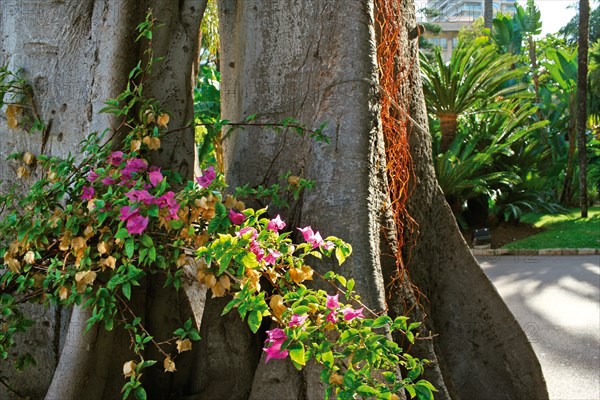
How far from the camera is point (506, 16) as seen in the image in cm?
2991

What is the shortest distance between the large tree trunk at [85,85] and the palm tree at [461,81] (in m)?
14.0

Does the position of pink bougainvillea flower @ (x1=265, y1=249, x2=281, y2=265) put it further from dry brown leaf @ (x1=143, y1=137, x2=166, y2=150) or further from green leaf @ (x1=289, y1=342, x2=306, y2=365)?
dry brown leaf @ (x1=143, y1=137, x2=166, y2=150)

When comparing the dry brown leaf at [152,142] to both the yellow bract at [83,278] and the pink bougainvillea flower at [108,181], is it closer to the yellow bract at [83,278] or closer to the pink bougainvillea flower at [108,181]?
the pink bougainvillea flower at [108,181]

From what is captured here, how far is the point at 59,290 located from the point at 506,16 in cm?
2962

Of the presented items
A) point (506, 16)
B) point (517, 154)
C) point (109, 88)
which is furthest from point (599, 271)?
point (506, 16)

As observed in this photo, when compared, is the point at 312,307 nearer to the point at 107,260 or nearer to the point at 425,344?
the point at 107,260

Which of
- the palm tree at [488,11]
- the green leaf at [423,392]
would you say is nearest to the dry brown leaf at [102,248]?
the green leaf at [423,392]

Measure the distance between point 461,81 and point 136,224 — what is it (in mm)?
16299

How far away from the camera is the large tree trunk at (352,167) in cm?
351

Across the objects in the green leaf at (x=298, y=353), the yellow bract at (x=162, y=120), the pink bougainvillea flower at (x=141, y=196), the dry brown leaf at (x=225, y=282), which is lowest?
the green leaf at (x=298, y=353)

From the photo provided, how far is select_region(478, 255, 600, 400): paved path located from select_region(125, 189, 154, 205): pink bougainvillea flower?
359 centimetres

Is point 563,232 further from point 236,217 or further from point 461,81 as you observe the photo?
point 236,217

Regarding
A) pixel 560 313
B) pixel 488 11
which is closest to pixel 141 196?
pixel 560 313

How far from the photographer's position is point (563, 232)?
1847 centimetres
